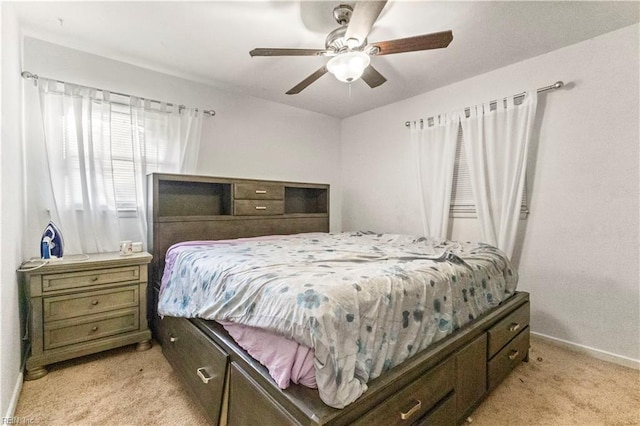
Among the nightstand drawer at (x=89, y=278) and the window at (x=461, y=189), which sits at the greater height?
the window at (x=461, y=189)

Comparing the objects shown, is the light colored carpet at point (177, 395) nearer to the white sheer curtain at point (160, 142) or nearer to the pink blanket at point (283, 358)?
the pink blanket at point (283, 358)

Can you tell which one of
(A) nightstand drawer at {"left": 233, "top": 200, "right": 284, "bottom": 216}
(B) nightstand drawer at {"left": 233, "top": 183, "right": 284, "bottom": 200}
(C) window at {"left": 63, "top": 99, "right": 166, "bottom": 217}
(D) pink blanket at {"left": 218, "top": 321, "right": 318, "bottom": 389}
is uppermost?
(C) window at {"left": 63, "top": 99, "right": 166, "bottom": 217}

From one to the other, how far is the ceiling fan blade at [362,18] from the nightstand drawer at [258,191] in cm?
174

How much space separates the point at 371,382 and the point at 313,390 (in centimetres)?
22

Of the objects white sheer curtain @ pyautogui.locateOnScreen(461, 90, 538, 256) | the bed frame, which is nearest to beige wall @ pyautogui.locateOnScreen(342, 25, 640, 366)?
white sheer curtain @ pyautogui.locateOnScreen(461, 90, 538, 256)

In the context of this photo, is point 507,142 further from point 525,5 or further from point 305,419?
point 305,419

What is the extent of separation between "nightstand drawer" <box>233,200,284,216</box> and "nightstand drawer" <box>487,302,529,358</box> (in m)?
2.25

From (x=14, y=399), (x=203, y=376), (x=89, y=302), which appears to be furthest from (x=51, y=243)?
(x=203, y=376)

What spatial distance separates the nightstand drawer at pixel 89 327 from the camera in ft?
6.27

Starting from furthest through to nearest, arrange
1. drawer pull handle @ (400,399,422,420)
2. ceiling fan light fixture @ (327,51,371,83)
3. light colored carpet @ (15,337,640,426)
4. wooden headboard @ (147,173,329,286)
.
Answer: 1. wooden headboard @ (147,173,329,286)
2. ceiling fan light fixture @ (327,51,371,83)
3. light colored carpet @ (15,337,640,426)
4. drawer pull handle @ (400,399,422,420)

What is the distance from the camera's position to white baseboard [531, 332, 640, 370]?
2.08 metres

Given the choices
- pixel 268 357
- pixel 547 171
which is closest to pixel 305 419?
pixel 268 357

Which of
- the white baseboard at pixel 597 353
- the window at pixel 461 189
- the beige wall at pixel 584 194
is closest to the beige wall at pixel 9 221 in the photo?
the window at pixel 461 189

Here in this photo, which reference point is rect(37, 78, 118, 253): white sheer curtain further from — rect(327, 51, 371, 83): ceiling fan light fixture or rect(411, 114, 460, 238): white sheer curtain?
rect(411, 114, 460, 238): white sheer curtain
